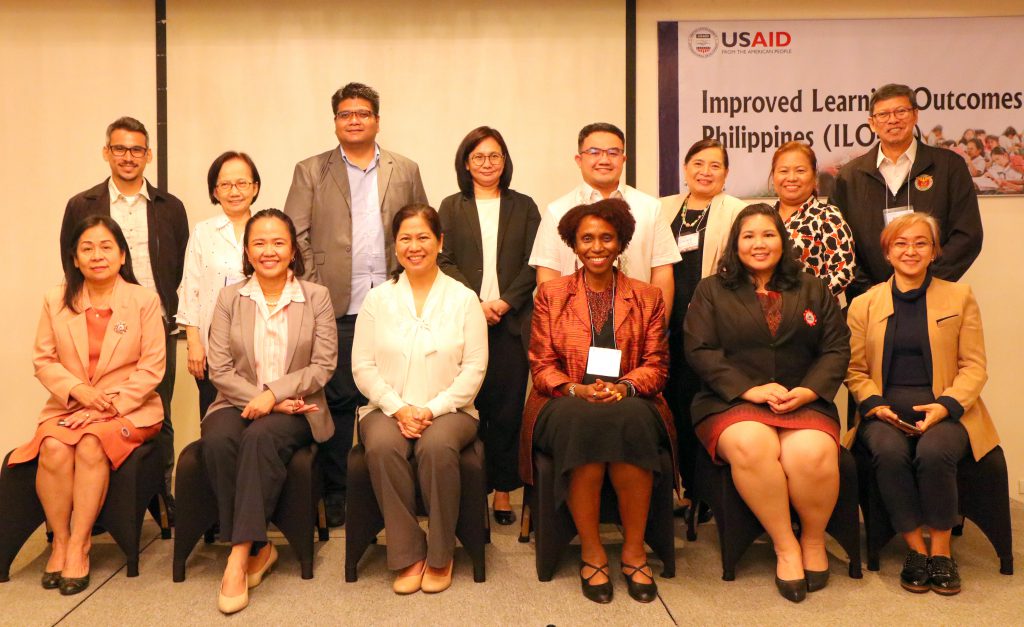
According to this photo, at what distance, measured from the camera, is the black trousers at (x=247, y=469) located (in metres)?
2.81

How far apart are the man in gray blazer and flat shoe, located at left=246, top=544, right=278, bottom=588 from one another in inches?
20.1

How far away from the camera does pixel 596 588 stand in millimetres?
2736

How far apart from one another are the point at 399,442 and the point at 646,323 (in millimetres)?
1026

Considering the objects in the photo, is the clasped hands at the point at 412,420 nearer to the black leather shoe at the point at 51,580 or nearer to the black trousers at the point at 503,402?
the black trousers at the point at 503,402

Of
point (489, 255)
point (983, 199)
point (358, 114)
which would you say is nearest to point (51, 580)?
point (489, 255)

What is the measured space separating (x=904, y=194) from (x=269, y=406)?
280 centimetres

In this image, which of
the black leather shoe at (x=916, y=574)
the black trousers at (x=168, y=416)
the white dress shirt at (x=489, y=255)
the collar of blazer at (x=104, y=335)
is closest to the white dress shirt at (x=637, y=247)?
the white dress shirt at (x=489, y=255)

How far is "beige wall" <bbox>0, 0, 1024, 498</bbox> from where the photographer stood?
173 inches

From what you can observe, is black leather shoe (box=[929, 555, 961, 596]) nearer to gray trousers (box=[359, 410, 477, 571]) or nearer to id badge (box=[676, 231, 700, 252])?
id badge (box=[676, 231, 700, 252])

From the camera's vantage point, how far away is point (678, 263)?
138 inches

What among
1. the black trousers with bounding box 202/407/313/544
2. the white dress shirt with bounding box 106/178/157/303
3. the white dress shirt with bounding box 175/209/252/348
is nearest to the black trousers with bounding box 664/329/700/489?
the black trousers with bounding box 202/407/313/544

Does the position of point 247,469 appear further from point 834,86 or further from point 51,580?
point 834,86

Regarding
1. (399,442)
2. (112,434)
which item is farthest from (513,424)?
(112,434)

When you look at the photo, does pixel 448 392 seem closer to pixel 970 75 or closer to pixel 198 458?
pixel 198 458
